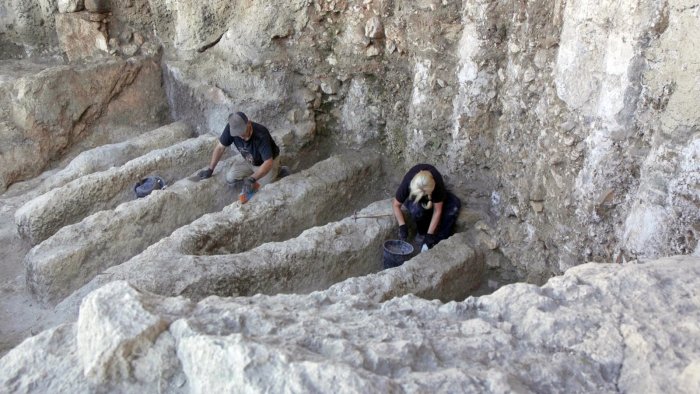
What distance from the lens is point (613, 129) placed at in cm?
327

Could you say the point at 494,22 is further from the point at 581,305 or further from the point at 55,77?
the point at 55,77

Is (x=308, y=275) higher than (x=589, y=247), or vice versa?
(x=589, y=247)

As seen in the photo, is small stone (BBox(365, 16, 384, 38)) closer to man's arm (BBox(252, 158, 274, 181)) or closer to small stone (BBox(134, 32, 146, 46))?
man's arm (BBox(252, 158, 274, 181))

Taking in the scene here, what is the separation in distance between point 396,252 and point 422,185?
554 mm

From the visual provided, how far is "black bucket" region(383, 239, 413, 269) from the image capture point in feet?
14.6

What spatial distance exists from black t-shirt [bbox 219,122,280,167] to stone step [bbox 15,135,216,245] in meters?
0.51

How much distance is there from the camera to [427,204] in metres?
4.70

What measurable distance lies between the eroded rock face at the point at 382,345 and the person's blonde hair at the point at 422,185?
2363 millimetres

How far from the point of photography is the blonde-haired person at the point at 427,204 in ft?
14.9

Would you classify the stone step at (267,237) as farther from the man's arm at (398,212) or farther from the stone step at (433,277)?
the stone step at (433,277)

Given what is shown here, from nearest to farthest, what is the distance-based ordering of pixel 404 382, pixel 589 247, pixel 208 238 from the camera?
pixel 404 382 < pixel 589 247 < pixel 208 238

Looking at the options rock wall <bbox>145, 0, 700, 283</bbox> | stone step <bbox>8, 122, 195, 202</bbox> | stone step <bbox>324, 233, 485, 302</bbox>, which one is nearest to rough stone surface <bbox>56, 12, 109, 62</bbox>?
rock wall <bbox>145, 0, 700, 283</bbox>

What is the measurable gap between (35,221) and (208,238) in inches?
54.9

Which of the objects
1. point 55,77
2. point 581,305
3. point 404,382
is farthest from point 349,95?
point 404,382
